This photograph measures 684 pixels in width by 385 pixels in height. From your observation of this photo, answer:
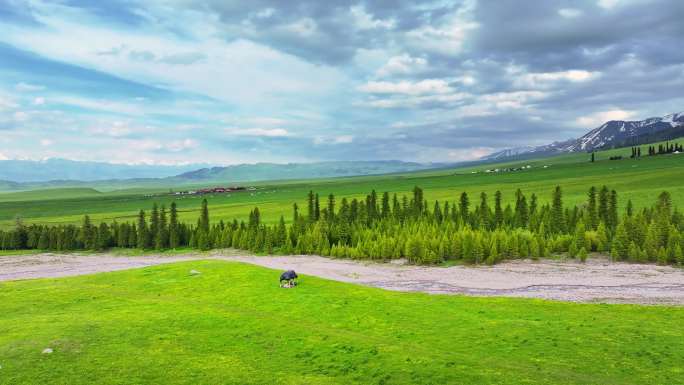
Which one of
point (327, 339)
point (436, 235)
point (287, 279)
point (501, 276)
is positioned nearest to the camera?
point (327, 339)

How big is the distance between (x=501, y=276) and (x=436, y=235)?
839 inches

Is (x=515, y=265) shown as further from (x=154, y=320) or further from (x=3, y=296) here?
(x=3, y=296)

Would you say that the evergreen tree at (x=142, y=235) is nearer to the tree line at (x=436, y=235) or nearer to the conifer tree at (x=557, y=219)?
the tree line at (x=436, y=235)

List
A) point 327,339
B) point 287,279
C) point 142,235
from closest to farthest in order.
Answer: point 327,339, point 287,279, point 142,235

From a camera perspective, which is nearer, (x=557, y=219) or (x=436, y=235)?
(x=436, y=235)

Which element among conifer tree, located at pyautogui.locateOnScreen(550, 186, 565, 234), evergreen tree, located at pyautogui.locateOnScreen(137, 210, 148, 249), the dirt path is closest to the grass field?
the dirt path

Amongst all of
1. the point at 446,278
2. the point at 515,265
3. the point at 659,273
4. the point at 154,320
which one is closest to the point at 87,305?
the point at 154,320

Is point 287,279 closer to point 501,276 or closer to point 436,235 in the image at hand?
point 501,276

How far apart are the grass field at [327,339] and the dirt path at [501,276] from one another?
1059 centimetres

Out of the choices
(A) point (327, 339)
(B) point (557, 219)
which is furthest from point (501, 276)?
(A) point (327, 339)

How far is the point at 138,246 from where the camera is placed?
11031cm

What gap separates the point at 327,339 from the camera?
2823 centimetres

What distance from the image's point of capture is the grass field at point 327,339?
881 inches

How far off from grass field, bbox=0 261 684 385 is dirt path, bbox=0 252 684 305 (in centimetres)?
1059
